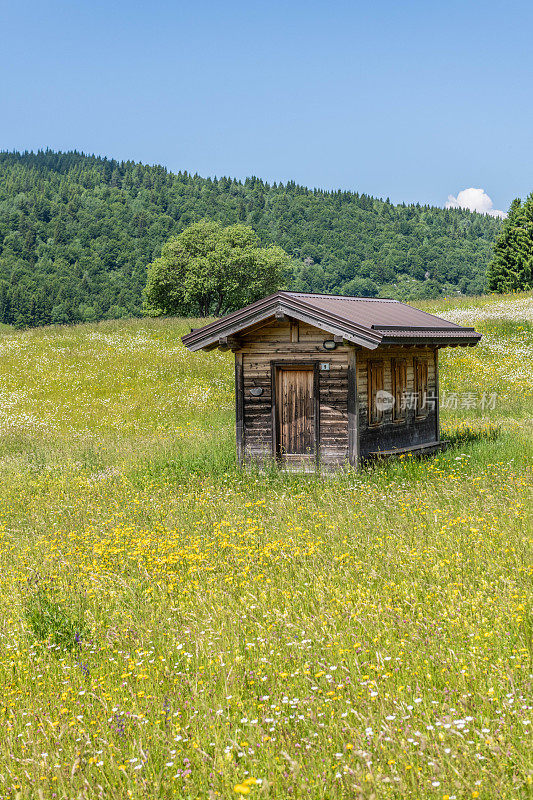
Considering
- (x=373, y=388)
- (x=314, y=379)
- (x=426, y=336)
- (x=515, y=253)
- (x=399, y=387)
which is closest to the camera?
(x=314, y=379)

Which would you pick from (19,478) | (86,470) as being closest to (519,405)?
(86,470)

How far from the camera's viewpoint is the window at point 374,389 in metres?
14.8

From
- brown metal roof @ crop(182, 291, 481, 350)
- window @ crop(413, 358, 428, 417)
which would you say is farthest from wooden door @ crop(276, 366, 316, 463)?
window @ crop(413, 358, 428, 417)

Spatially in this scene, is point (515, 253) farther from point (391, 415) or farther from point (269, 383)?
point (269, 383)

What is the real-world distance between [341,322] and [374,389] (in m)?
2.44

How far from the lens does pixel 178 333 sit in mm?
37125

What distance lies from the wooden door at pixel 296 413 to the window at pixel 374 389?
1.29 m

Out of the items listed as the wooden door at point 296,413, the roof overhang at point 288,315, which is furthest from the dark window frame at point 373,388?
the roof overhang at point 288,315

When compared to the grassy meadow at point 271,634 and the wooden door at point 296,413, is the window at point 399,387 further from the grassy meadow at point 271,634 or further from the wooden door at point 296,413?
the wooden door at point 296,413

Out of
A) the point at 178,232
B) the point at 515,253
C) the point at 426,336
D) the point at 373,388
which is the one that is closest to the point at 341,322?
the point at 373,388

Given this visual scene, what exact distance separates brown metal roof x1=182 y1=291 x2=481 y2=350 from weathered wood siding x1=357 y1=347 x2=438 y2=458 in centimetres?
75

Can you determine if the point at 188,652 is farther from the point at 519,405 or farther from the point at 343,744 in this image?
the point at 519,405

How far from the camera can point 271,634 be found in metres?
5.56

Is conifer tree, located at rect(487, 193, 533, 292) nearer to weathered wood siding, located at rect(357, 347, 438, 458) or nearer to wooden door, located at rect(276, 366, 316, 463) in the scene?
weathered wood siding, located at rect(357, 347, 438, 458)
